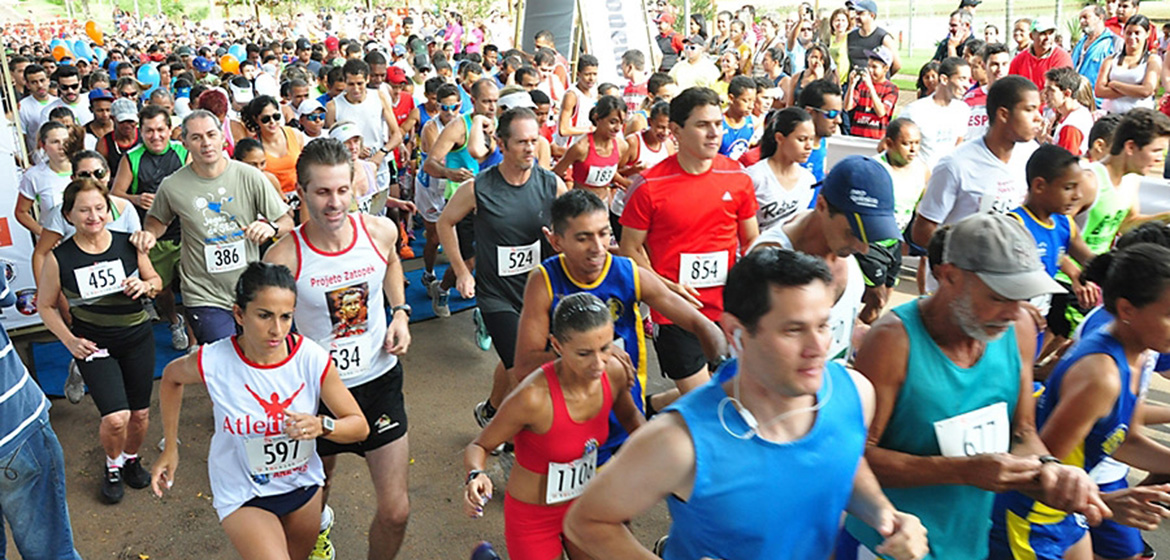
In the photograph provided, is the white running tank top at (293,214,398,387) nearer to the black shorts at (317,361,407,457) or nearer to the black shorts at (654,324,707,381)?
the black shorts at (317,361,407,457)

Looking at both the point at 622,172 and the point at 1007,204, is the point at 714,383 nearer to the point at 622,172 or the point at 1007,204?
the point at 1007,204

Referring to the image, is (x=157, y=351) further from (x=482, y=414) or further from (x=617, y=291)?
(x=617, y=291)

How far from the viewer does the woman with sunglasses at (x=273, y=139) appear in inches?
261

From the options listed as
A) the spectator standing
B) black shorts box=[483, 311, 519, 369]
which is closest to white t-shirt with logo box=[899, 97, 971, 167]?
the spectator standing

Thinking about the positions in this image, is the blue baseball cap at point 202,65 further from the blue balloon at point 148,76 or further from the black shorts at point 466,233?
the black shorts at point 466,233

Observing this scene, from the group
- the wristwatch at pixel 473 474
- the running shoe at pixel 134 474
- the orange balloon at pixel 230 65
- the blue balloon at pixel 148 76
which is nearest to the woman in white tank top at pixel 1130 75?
the wristwatch at pixel 473 474

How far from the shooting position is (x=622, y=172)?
6887mm

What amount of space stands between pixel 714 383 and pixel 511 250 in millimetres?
2933

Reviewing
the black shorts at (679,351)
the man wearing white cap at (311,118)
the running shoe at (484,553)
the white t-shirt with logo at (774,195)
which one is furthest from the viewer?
the man wearing white cap at (311,118)

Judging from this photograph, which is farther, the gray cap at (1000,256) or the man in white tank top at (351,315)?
the man in white tank top at (351,315)

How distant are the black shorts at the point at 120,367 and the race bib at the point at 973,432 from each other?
387 centimetres

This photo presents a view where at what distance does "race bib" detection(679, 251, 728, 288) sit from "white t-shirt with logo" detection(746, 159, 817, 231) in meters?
0.79

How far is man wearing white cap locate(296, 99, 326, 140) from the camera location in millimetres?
8539

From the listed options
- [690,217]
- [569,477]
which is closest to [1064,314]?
[690,217]
